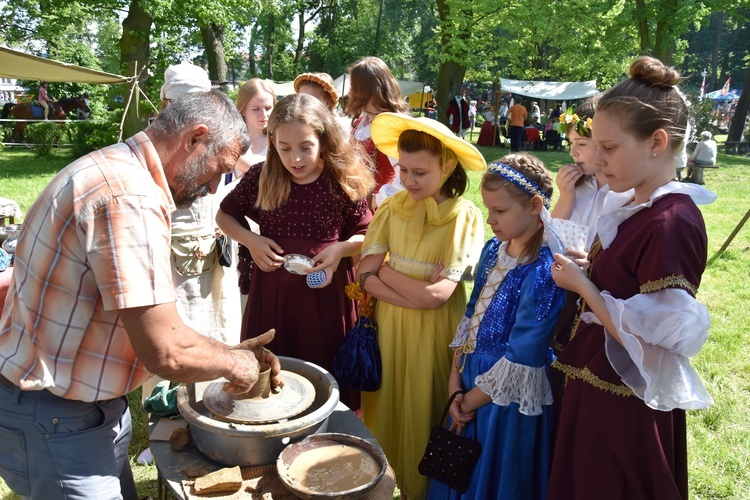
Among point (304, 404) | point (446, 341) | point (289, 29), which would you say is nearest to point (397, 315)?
point (446, 341)

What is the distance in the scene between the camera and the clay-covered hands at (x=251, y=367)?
71.4 inches

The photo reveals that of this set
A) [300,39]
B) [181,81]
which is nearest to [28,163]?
[181,81]

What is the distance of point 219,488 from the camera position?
1.72 m

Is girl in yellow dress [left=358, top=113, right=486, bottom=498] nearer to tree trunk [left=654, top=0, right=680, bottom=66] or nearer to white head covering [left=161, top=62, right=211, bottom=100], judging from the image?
white head covering [left=161, top=62, right=211, bottom=100]

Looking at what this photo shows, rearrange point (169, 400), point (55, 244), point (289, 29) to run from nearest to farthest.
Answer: point (55, 244) < point (169, 400) < point (289, 29)

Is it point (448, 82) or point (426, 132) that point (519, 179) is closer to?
point (426, 132)

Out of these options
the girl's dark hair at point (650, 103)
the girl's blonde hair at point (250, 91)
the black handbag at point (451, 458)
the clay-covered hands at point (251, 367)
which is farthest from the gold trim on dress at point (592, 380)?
the girl's blonde hair at point (250, 91)

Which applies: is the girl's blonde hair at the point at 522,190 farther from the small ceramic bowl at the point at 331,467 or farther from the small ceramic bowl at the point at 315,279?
the small ceramic bowl at the point at 331,467

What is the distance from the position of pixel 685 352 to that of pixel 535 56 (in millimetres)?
23387

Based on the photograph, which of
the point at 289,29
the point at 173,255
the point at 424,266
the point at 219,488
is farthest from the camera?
the point at 289,29

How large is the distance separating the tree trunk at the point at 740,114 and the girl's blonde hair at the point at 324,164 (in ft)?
68.4

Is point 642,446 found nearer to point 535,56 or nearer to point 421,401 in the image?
point 421,401

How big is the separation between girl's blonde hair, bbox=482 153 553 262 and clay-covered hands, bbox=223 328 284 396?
1.03 meters

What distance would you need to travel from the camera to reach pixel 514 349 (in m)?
2.15
